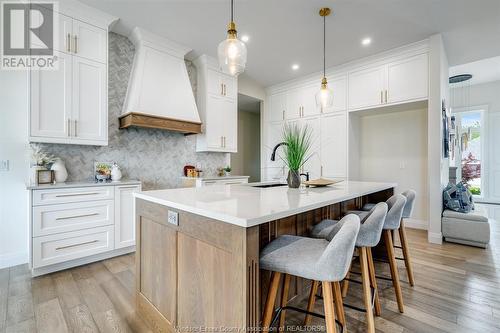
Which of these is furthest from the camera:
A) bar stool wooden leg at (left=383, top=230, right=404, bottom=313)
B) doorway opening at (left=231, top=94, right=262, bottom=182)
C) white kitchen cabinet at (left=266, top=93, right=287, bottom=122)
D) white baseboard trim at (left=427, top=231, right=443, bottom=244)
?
doorway opening at (left=231, top=94, right=262, bottom=182)

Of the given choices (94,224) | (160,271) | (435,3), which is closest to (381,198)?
(435,3)

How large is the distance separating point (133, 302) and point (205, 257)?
1227 mm

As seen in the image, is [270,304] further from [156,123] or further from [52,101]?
[52,101]

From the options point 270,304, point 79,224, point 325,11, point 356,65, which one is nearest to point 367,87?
point 356,65

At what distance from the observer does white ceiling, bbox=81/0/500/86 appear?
2.77 m

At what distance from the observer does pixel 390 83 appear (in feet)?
12.7

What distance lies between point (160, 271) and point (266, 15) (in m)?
3.03

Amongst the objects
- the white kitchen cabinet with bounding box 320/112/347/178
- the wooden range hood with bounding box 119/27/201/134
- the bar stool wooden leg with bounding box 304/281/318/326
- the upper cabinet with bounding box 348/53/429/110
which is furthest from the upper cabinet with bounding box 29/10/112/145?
the upper cabinet with bounding box 348/53/429/110

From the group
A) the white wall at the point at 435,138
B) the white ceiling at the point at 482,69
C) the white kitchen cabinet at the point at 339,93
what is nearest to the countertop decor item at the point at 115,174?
the white kitchen cabinet at the point at 339,93

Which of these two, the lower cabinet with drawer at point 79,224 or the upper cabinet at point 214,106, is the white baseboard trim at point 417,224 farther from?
the lower cabinet with drawer at point 79,224

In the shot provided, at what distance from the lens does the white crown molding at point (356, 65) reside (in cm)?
360

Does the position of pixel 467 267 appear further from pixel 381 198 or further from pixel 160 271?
pixel 160 271

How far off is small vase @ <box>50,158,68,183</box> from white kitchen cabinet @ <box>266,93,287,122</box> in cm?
412

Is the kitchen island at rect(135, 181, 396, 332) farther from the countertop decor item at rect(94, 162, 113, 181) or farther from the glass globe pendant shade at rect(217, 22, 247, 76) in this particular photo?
the countertop decor item at rect(94, 162, 113, 181)
